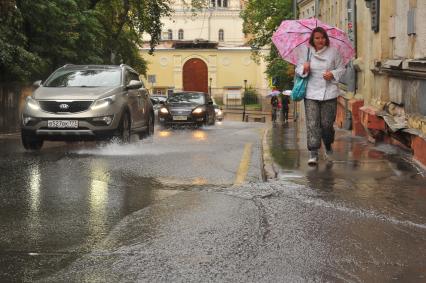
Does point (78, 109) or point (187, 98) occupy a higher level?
point (78, 109)

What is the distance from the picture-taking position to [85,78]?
552 inches

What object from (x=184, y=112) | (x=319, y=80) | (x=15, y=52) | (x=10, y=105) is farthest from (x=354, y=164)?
(x=184, y=112)

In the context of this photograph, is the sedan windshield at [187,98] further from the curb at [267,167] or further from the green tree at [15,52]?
the curb at [267,167]

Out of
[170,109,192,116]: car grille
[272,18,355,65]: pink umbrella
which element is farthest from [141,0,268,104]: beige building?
[272,18,355,65]: pink umbrella

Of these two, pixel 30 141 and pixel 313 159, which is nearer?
pixel 313 159

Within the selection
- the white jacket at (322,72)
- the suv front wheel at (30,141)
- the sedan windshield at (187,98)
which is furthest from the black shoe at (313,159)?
the sedan windshield at (187,98)

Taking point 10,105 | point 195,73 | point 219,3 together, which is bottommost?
point 10,105

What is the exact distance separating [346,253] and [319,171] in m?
4.26

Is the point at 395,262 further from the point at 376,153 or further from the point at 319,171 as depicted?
the point at 376,153

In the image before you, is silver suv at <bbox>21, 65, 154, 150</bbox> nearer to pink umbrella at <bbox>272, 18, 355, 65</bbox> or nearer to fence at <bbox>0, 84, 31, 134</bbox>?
pink umbrella at <bbox>272, 18, 355, 65</bbox>

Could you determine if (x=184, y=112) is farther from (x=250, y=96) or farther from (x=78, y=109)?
(x=250, y=96)

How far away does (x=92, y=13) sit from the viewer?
1022 inches

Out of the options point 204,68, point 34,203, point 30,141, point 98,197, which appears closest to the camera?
point 34,203

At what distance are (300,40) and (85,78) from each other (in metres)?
5.56
